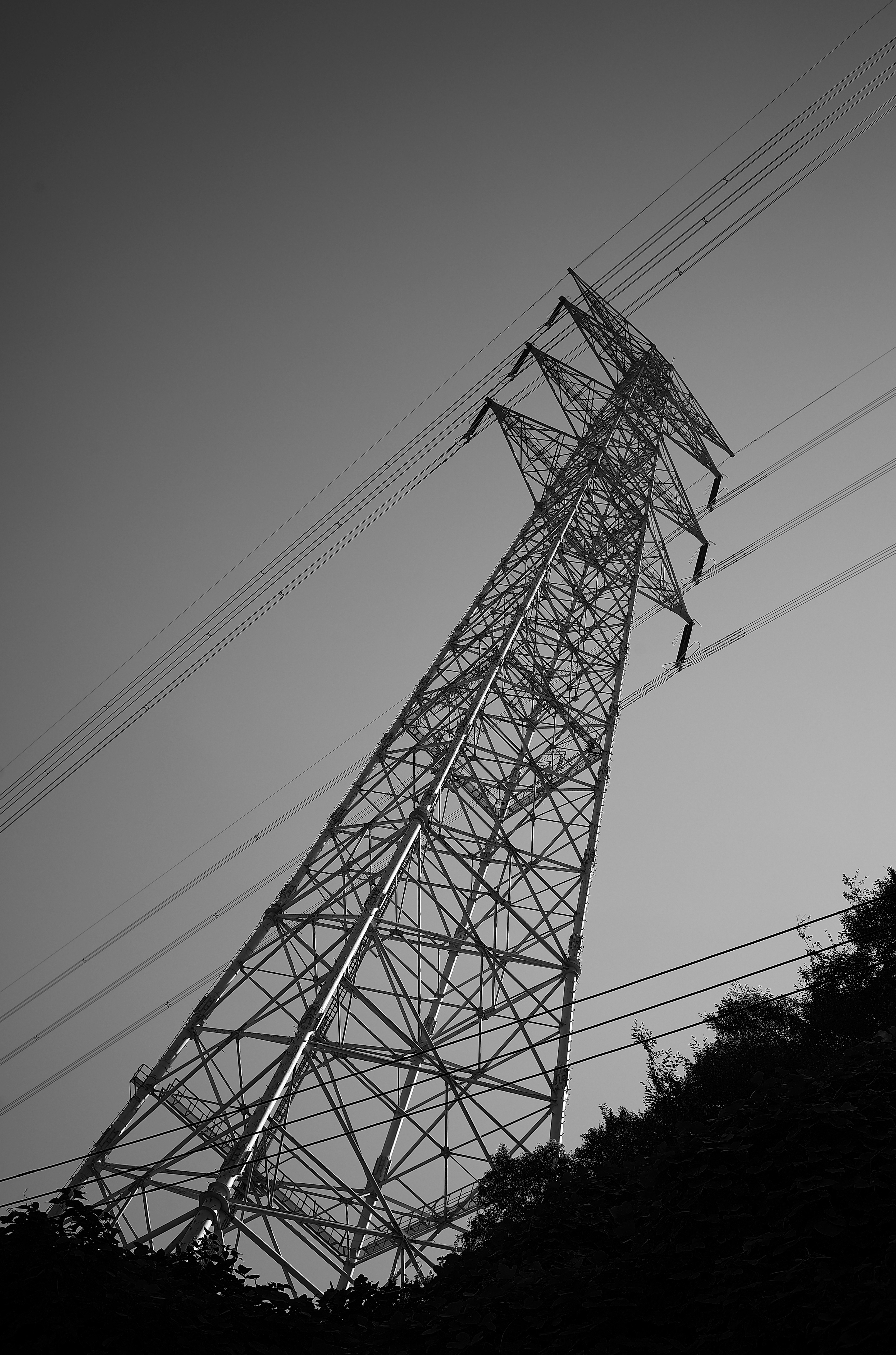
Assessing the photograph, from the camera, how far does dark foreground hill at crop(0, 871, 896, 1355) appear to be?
5266 millimetres

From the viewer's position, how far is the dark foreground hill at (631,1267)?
207 inches

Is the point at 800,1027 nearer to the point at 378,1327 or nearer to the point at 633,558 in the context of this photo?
the point at 378,1327

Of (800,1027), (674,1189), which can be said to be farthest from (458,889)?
(800,1027)

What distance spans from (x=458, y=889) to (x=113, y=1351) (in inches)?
227

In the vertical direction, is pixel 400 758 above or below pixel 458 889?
above

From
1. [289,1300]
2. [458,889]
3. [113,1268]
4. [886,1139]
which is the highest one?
[458,889]

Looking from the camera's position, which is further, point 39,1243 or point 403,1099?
point 403,1099

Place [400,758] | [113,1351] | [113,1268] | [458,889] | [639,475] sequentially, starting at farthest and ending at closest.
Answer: [639,475] → [400,758] → [458,889] → [113,1268] → [113,1351]

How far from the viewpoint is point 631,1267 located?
6.11 meters

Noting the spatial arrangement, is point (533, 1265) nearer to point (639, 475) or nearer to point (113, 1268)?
point (113, 1268)

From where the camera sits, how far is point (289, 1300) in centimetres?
655

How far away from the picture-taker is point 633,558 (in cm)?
1598

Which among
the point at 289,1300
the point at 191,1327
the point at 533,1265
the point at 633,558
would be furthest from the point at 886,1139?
the point at 633,558

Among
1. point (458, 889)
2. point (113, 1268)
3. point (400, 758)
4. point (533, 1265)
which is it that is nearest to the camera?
point (113, 1268)
